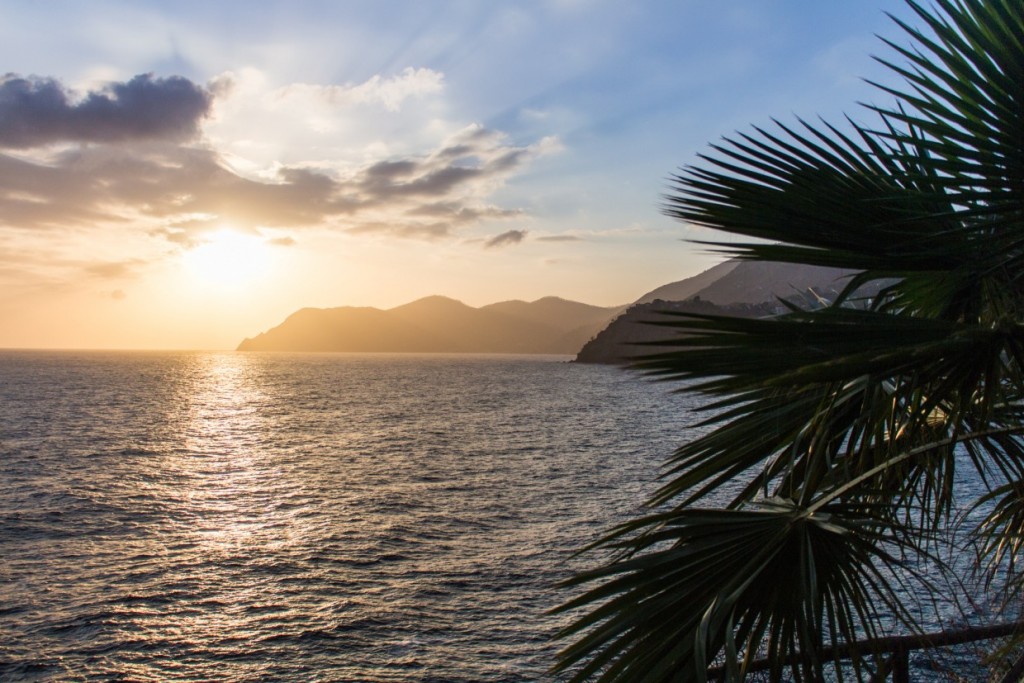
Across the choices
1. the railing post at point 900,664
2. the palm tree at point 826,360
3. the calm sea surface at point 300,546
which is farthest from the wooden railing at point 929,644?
the calm sea surface at point 300,546

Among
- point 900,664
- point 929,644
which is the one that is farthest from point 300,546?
point 929,644

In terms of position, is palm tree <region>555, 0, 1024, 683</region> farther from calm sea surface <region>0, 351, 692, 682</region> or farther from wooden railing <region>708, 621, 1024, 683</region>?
calm sea surface <region>0, 351, 692, 682</region>

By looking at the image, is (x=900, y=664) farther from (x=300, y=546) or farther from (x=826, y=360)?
(x=300, y=546)

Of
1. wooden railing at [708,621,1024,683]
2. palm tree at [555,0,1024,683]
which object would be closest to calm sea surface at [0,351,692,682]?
wooden railing at [708,621,1024,683]

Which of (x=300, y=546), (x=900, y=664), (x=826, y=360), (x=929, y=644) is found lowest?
(x=300, y=546)

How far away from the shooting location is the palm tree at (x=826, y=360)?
278cm

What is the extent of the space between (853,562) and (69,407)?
289ft

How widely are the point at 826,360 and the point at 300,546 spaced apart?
24.4 meters

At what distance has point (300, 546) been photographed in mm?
24906

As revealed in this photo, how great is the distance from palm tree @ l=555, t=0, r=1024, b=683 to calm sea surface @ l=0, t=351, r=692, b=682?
5782 mm

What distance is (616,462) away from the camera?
138 ft

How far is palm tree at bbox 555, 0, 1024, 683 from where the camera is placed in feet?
9.12

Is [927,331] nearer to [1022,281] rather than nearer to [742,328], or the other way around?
[742,328]

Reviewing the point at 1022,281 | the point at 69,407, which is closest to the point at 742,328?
the point at 1022,281
